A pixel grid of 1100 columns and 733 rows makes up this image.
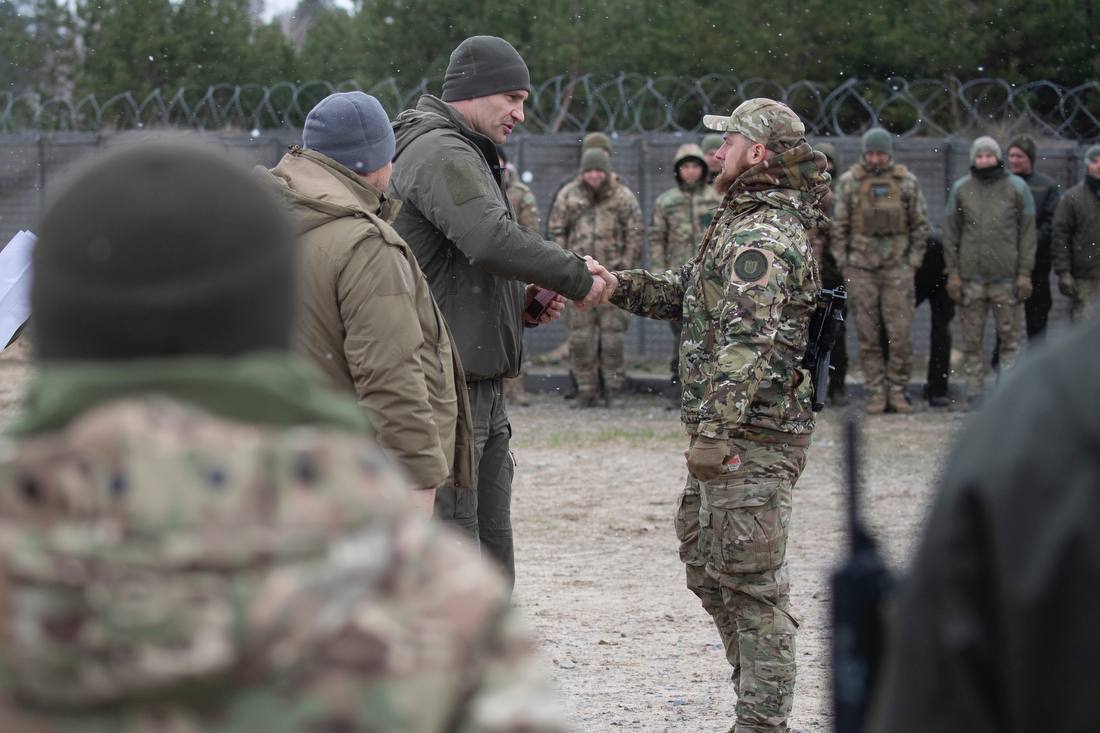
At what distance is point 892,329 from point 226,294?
1128 centimetres

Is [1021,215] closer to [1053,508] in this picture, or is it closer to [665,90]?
[665,90]

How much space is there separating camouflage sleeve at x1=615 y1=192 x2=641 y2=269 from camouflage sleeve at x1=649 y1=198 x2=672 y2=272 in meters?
0.15

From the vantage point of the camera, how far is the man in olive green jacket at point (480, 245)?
4703 millimetres

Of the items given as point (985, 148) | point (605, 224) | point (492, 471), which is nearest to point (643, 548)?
point (492, 471)

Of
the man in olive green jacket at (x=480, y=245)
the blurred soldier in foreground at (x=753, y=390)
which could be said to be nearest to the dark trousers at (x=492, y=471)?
the man in olive green jacket at (x=480, y=245)

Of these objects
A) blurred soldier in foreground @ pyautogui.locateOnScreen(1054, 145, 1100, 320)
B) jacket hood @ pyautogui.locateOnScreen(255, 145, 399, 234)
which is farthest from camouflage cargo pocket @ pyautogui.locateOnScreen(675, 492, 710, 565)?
blurred soldier in foreground @ pyautogui.locateOnScreen(1054, 145, 1100, 320)

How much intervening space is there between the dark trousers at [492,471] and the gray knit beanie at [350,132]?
92 centimetres

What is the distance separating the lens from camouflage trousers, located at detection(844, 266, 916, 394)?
12.2 meters

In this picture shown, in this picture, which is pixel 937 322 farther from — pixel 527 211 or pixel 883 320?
pixel 527 211

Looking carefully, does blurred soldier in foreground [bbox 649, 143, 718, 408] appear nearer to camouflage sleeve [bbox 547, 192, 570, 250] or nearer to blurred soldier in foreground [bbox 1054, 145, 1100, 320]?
camouflage sleeve [bbox 547, 192, 570, 250]

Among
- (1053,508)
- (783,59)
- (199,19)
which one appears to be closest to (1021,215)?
(783,59)

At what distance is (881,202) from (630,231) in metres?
2.04

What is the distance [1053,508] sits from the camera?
1.28 metres

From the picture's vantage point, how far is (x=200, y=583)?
131 cm
